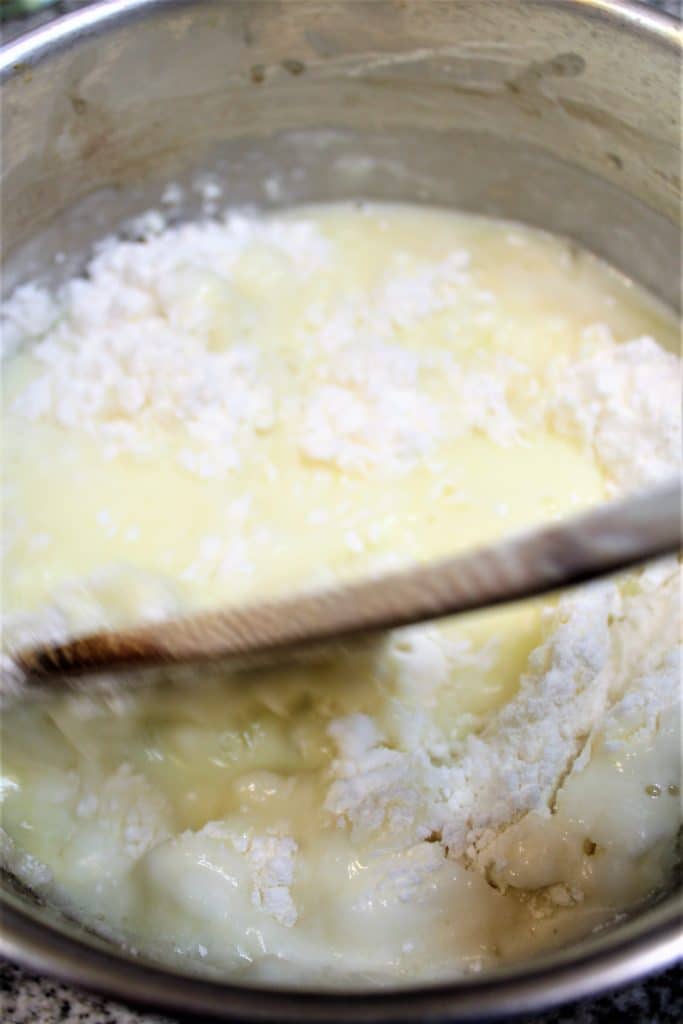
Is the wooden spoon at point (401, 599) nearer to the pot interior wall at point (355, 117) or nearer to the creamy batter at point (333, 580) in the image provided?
the creamy batter at point (333, 580)

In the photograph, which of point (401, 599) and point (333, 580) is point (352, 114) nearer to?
point (333, 580)

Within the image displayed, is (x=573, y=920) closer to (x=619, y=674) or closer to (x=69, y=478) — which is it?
(x=619, y=674)

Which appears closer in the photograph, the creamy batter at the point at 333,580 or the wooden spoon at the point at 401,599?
the wooden spoon at the point at 401,599

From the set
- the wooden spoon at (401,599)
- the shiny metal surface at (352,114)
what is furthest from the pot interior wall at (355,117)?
the wooden spoon at (401,599)

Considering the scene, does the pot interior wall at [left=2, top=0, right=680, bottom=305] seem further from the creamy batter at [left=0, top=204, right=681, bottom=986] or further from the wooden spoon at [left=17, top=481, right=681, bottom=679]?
the wooden spoon at [left=17, top=481, right=681, bottom=679]

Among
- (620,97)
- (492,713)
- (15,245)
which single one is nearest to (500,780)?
(492,713)

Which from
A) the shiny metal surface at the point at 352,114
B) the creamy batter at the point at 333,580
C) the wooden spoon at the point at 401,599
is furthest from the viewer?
the shiny metal surface at the point at 352,114

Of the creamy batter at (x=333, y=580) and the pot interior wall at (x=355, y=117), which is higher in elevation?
the pot interior wall at (x=355, y=117)
